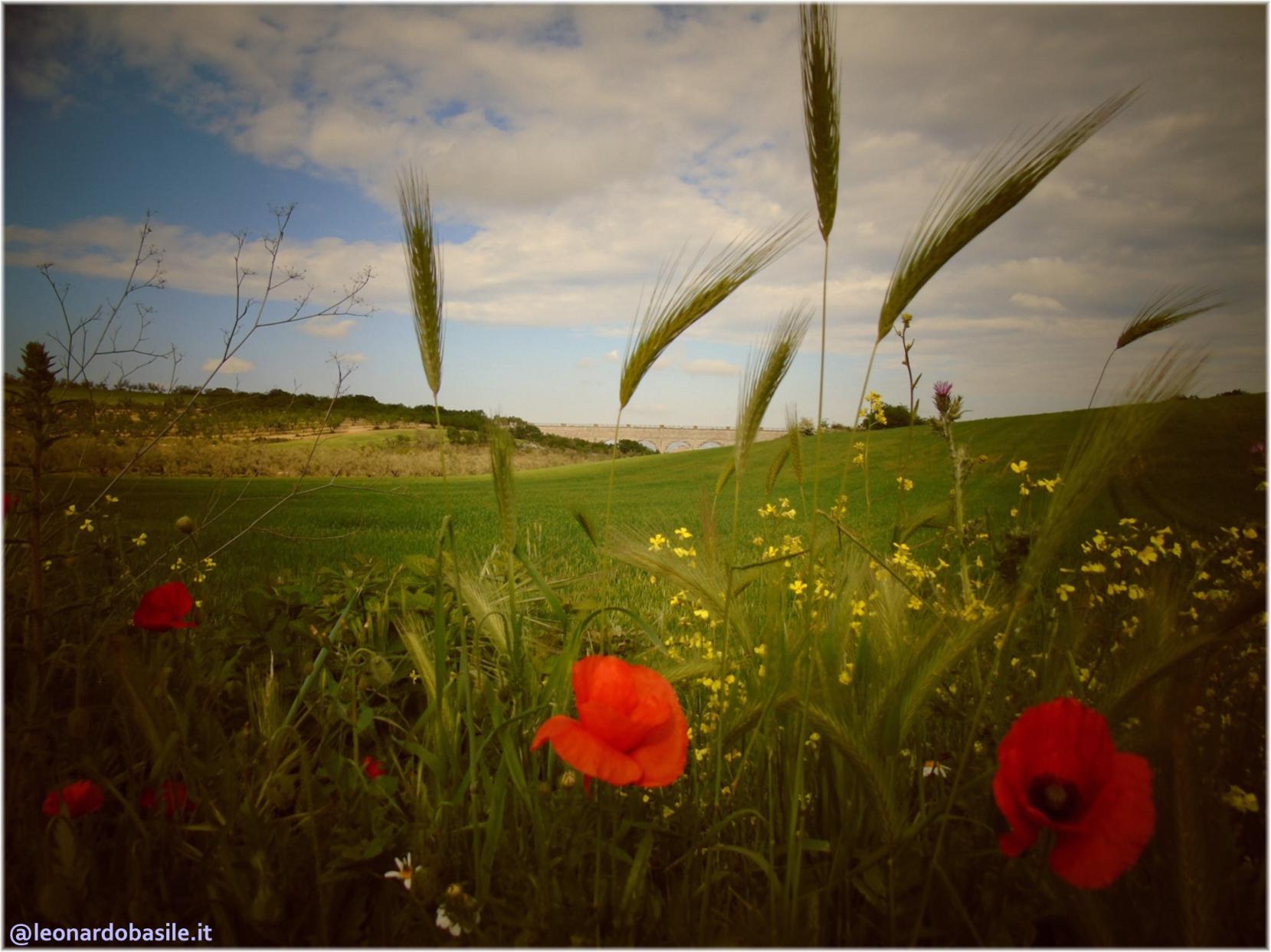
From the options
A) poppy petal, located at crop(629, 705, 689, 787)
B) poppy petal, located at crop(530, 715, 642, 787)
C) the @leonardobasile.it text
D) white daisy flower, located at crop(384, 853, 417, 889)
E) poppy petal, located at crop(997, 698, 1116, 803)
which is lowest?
the @leonardobasile.it text

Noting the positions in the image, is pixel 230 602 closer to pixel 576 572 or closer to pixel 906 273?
pixel 576 572

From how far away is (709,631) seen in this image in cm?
243

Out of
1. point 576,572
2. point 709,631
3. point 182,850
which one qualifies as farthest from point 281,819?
point 576,572

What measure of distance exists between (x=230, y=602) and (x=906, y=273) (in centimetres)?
276

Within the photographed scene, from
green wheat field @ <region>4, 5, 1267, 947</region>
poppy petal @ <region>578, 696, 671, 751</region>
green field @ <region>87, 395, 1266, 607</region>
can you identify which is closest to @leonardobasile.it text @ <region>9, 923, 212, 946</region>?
green wheat field @ <region>4, 5, 1267, 947</region>

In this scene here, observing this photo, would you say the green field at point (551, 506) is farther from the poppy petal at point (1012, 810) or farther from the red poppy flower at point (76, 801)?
the poppy petal at point (1012, 810)

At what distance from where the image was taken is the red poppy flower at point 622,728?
33.4 inches

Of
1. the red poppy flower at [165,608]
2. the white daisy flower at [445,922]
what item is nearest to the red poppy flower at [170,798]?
the red poppy flower at [165,608]

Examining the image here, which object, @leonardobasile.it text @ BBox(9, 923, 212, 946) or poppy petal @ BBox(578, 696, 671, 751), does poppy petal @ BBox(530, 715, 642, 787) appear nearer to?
poppy petal @ BBox(578, 696, 671, 751)

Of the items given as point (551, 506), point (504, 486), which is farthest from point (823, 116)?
point (551, 506)

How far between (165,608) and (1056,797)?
172 centimetres

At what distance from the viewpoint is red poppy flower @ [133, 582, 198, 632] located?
4.58ft

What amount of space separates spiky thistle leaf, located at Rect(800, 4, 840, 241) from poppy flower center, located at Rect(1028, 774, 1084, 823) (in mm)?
936

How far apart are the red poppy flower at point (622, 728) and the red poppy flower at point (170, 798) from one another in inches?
26.9
